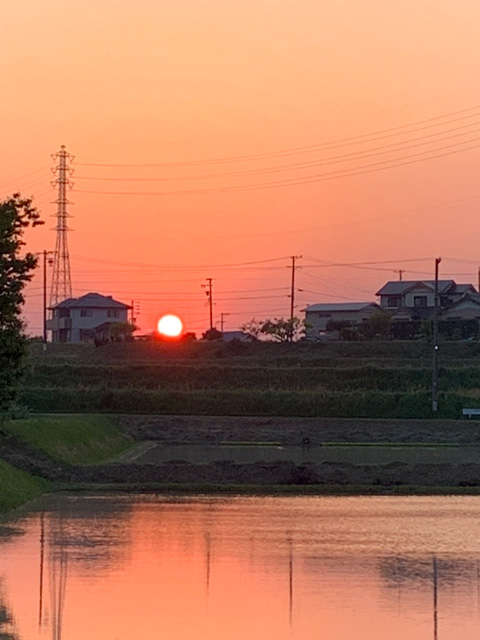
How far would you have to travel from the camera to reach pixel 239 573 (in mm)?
18250

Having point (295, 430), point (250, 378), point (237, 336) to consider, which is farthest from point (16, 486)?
point (237, 336)

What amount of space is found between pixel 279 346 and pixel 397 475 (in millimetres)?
45329

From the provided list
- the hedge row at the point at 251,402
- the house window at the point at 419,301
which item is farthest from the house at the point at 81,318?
the hedge row at the point at 251,402

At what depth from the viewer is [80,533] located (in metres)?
22.5

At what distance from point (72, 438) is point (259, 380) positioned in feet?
83.6

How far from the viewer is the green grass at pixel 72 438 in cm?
3734

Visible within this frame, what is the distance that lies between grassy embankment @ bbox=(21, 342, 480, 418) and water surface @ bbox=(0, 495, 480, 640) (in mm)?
27271

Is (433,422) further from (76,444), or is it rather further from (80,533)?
(80,533)

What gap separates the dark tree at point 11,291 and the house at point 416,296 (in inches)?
2742

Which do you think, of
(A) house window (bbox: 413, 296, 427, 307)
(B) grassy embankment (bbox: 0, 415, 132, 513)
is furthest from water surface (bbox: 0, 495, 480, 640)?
(A) house window (bbox: 413, 296, 427, 307)

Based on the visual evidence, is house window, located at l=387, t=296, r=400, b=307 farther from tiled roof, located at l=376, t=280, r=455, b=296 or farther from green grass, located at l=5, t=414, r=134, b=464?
green grass, located at l=5, t=414, r=134, b=464

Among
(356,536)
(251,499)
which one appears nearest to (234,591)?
(356,536)

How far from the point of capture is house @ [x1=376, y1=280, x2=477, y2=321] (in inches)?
3707

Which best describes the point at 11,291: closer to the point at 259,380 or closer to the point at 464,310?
the point at 259,380
